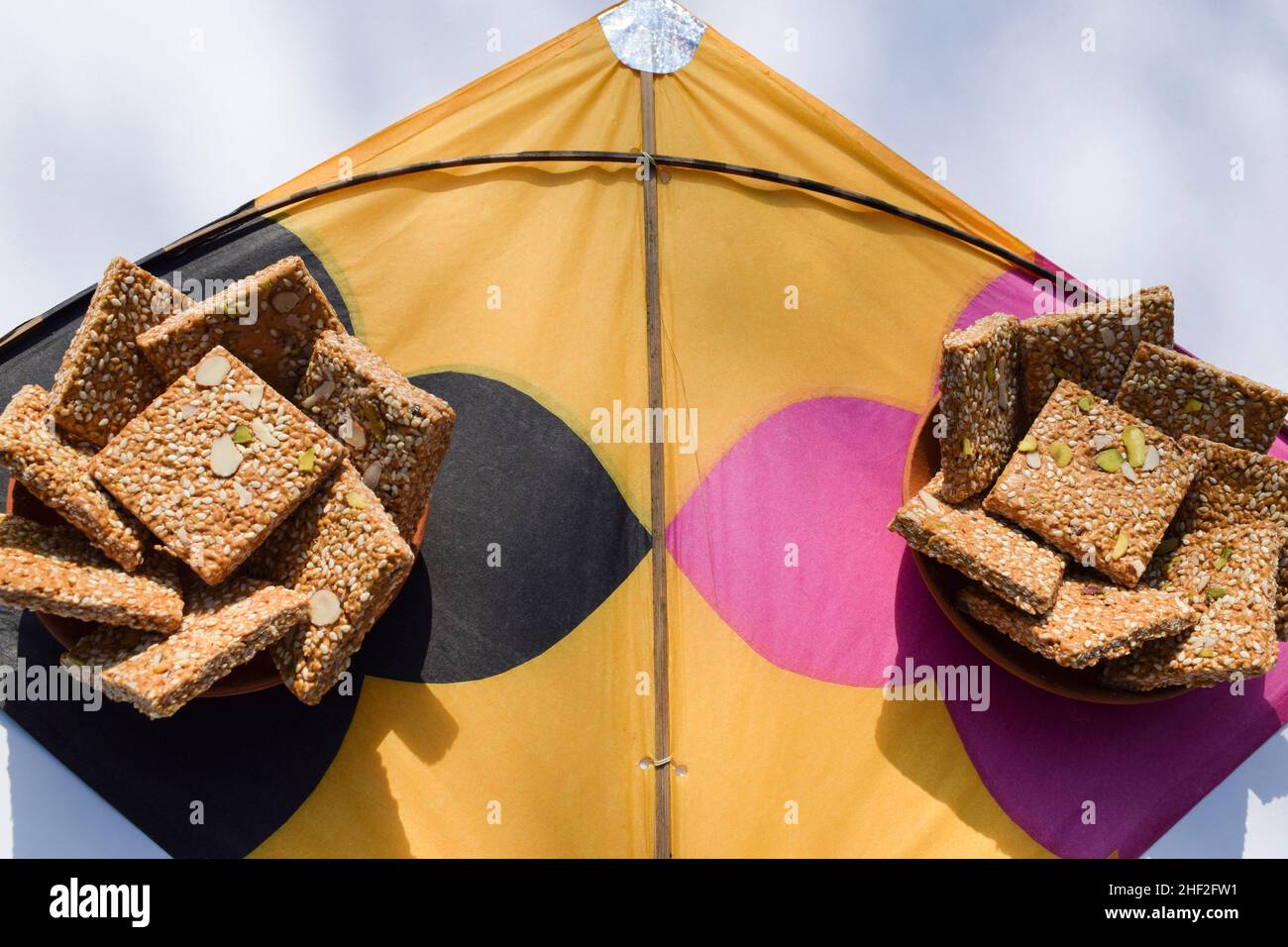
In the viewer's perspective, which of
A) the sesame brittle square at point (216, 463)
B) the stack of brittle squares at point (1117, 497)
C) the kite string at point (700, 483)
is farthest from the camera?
the kite string at point (700, 483)

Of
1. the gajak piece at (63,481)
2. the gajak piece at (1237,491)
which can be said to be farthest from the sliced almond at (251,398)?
the gajak piece at (1237,491)

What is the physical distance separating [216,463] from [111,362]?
0.92 feet

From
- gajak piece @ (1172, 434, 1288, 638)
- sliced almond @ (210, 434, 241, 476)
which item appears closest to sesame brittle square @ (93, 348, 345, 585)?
sliced almond @ (210, 434, 241, 476)

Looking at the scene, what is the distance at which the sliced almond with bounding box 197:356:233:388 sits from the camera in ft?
5.23

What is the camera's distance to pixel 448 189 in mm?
2115

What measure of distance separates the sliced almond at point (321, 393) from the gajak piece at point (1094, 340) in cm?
135

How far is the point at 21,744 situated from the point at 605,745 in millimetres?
1229

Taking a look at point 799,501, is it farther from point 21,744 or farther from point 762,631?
point 21,744

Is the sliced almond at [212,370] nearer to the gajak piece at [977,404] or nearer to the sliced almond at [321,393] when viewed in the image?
the sliced almond at [321,393]

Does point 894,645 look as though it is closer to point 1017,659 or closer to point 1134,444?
point 1017,659

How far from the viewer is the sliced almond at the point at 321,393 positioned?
1654mm

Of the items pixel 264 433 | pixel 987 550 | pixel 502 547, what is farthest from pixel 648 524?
pixel 264 433

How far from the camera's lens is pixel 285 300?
64.2 inches

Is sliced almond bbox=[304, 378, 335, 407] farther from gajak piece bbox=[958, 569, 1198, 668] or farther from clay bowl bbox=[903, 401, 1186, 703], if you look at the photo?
gajak piece bbox=[958, 569, 1198, 668]
